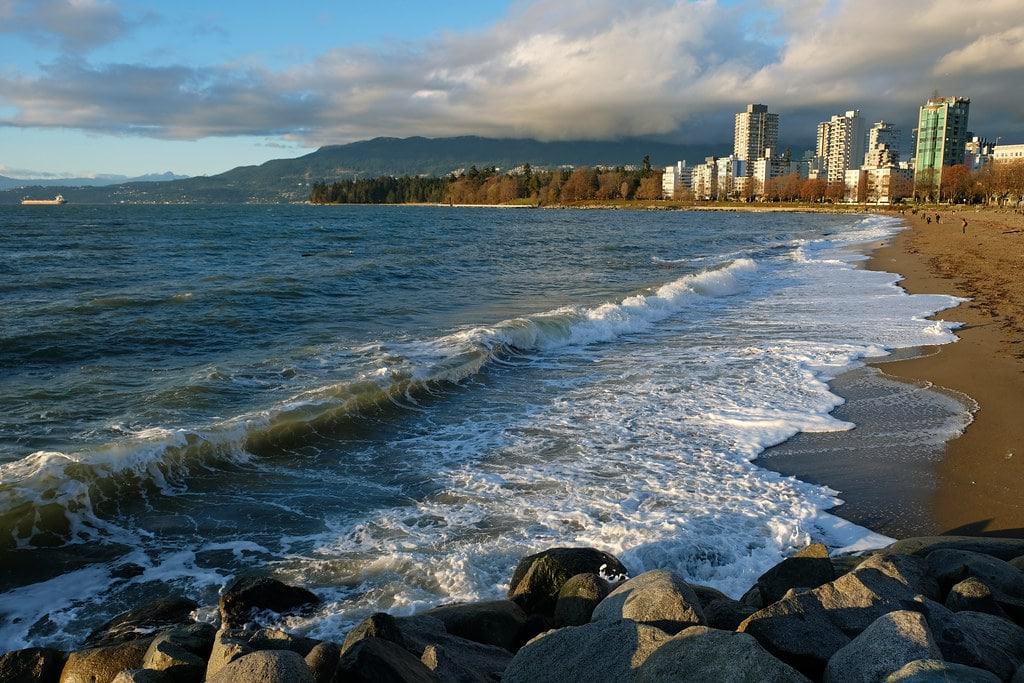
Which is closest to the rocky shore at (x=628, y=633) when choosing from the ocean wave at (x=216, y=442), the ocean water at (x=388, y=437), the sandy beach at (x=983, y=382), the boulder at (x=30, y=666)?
the boulder at (x=30, y=666)

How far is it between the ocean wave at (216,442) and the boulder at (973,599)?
7789mm

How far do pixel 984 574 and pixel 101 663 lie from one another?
6453mm

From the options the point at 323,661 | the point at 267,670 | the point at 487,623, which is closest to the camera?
the point at 267,670

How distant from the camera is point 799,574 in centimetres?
580

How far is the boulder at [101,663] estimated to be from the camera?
465 cm

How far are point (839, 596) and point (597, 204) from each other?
624 feet

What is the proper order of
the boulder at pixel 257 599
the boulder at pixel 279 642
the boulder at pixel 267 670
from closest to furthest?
the boulder at pixel 267 670, the boulder at pixel 279 642, the boulder at pixel 257 599

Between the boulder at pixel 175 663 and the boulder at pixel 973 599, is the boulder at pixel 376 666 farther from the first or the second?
the boulder at pixel 973 599

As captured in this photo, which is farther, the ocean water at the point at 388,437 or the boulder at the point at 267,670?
the ocean water at the point at 388,437

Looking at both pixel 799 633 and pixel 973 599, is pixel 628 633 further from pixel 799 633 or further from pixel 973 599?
pixel 973 599

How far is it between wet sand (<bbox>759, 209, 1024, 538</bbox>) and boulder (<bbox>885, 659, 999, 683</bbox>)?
14.3ft

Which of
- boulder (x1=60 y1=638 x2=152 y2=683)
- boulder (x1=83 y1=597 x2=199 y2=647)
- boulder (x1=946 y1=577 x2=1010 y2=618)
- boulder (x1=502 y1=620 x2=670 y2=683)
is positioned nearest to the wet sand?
boulder (x1=946 y1=577 x2=1010 y2=618)

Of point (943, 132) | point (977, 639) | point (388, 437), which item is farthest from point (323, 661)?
point (943, 132)

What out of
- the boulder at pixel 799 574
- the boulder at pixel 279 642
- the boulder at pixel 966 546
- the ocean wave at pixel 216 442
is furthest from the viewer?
the ocean wave at pixel 216 442
